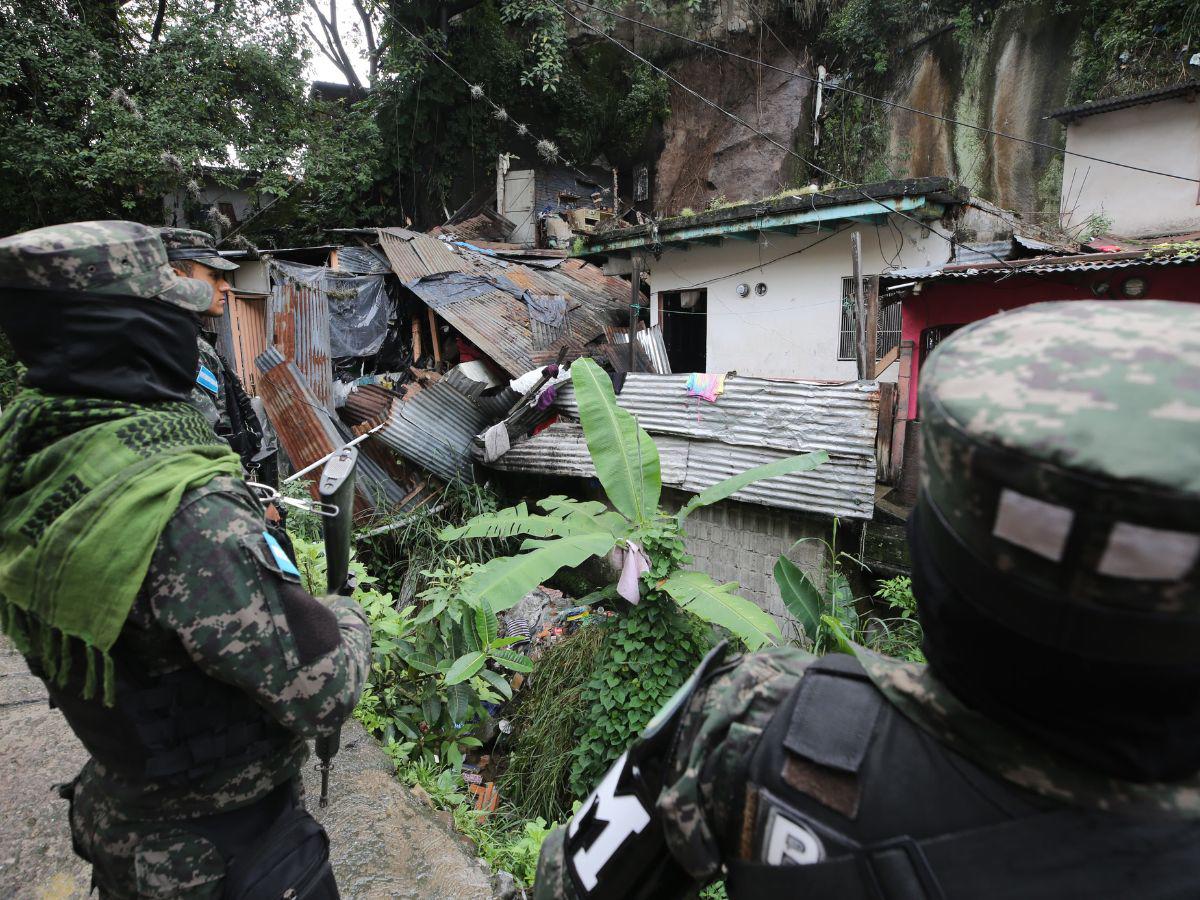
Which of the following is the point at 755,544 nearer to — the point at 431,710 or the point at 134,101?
the point at 431,710

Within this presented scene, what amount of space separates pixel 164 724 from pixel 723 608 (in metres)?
2.91

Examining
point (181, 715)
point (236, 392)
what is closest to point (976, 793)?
point (181, 715)

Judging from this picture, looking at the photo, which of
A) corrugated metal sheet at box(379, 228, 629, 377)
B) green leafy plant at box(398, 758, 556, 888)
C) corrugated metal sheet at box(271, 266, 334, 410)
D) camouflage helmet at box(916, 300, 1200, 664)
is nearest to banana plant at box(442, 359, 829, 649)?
green leafy plant at box(398, 758, 556, 888)

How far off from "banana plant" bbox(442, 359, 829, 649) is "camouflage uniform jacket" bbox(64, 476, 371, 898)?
2.11 m

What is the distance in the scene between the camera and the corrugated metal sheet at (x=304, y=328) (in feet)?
33.5

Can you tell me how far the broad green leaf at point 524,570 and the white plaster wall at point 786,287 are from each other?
6253 millimetres

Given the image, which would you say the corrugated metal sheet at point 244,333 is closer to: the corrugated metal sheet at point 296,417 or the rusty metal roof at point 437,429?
the corrugated metal sheet at point 296,417

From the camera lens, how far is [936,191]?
795 cm

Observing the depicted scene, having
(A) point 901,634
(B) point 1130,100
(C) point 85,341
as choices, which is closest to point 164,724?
(C) point 85,341

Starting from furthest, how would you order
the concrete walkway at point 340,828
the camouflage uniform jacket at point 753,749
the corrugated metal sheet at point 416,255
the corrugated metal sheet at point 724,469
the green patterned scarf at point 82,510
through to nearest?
the corrugated metal sheet at point 416,255
the corrugated metal sheet at point 724,469
the concrete walkway at point 340,828
the green patterned scarf at point 82,510
the camouflage uniform jacket at point 753,749

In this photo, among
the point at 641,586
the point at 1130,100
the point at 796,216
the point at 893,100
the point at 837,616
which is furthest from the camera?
the point at 893,100

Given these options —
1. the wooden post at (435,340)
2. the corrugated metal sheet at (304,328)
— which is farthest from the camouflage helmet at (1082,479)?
the wooden post at (435,340)

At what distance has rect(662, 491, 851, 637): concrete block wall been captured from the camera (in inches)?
249

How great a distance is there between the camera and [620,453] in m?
4.36
